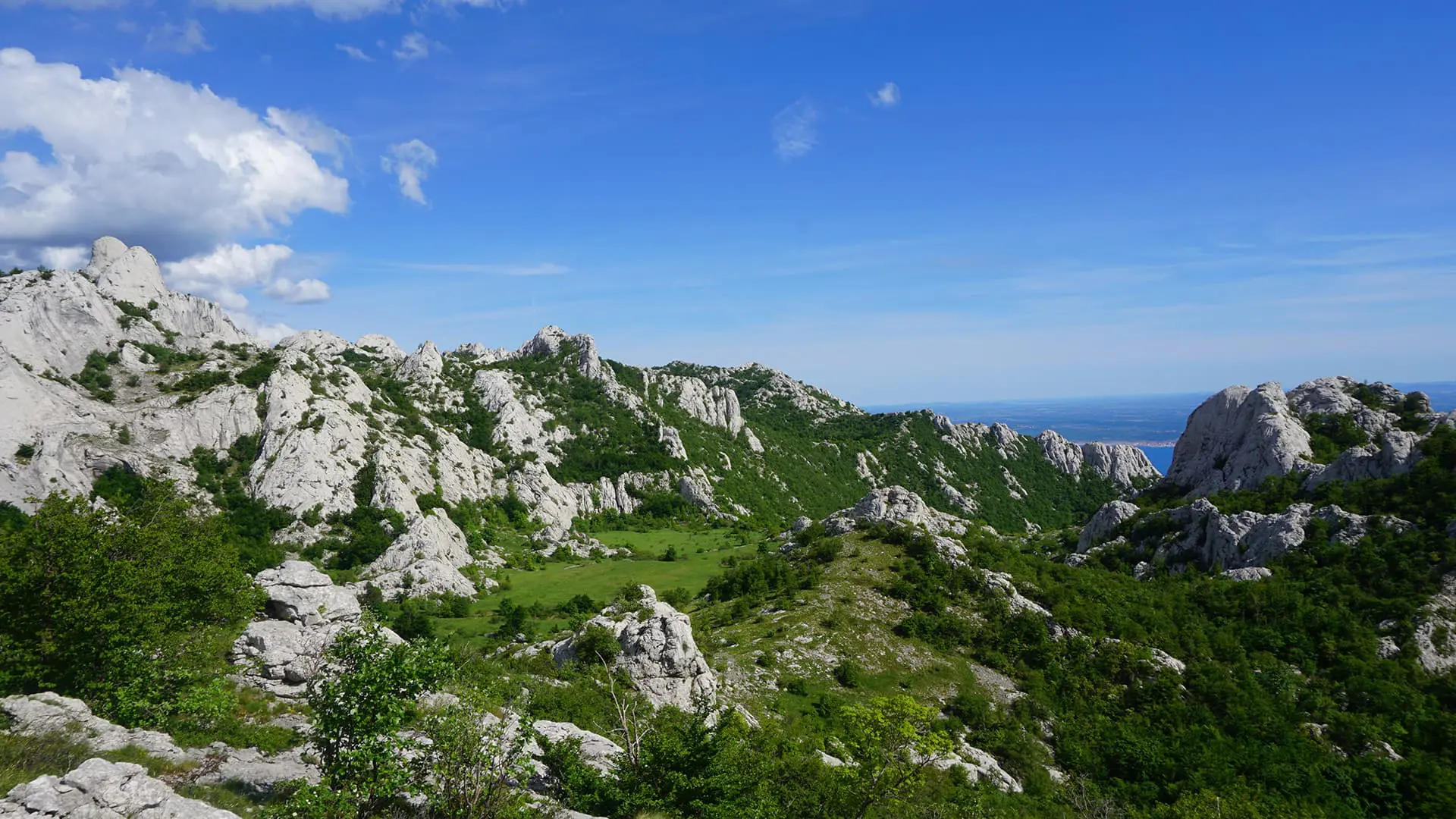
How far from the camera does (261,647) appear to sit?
37469 millimetres

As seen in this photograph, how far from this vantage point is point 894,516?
89.6 m

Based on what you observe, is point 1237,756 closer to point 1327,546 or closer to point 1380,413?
point 1327,546

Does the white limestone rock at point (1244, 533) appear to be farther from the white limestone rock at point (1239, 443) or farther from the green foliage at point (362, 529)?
the green foliage at point (362, 529)

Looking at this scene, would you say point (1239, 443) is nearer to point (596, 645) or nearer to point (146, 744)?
point (596, 645)

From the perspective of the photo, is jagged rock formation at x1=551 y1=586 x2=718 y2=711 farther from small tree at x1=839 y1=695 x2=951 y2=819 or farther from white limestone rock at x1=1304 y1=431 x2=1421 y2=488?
white limestone rock at x1=1304 y1=431 x2=1421 y2=488

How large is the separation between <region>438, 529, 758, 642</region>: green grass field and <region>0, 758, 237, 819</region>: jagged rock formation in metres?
57.2

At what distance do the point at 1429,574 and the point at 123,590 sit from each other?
109867 mm

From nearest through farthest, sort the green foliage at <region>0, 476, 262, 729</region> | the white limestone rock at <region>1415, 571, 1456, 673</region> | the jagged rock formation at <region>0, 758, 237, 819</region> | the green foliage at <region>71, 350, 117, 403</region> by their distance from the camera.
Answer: the jagged rock formation at <region>0, 758, 237, 819</region> < the green foliage at <region>0, 476, 262, 729</region> < the white limestone rock at <region>1415, 571, 1456, 673</region> < the green foliage at <region>71, 350, 117, 403</region>

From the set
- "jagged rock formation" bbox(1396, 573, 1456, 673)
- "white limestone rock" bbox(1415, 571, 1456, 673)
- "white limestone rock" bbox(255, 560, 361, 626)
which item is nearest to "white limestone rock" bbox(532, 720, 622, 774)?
"white limestone rock" bbox(255, 560, 361, 626)

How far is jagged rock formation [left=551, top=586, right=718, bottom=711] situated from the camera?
46344 millimetres

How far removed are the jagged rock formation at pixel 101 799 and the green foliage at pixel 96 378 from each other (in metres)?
123

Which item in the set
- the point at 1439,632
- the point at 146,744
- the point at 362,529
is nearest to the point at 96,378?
the point at 362,529

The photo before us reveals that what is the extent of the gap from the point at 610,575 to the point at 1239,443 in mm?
111690

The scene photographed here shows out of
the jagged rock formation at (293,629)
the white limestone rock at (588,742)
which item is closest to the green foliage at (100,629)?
the jagged rock formation at (293,629)
